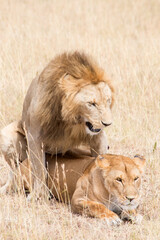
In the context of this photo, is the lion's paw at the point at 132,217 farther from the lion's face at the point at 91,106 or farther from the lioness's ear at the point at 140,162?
the lion's face at the point at 91,106

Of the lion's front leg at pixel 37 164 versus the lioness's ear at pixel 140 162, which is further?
the lion's front leg at pixel 37 164

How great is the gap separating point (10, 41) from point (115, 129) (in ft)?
10.4

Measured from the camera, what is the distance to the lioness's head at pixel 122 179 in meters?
3.98

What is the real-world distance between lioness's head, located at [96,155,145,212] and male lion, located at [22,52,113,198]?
11.7 inches

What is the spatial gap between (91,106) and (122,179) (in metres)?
0.64

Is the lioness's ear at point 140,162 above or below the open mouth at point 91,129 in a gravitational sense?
below

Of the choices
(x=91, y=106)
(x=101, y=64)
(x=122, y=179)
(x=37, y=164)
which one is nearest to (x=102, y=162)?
(x=122, y=179)

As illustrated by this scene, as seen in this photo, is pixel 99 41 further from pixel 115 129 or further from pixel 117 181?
pixel 117 181

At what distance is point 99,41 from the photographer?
867cm

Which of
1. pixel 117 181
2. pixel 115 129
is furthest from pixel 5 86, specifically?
pixel 117 181

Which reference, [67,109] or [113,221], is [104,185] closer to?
[113,221]

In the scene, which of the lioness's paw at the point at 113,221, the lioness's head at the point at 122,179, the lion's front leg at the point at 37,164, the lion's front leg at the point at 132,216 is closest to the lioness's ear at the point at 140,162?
the lioness's head at the point at 122,179

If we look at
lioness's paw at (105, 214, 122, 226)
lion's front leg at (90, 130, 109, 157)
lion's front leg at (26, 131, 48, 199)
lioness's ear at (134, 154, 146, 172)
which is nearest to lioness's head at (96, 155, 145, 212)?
lioness's ear at (134, 154, 146, 172)

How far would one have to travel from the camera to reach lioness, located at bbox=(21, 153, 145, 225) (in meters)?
4.01
